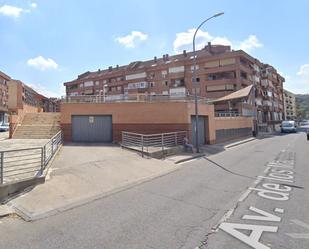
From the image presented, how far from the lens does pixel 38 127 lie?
78.1 feet

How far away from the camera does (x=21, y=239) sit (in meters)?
5.09

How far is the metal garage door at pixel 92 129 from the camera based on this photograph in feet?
71.6

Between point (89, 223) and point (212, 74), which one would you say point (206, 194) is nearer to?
point (89, 223)

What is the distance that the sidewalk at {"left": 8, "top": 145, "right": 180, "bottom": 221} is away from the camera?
7258 millimetres

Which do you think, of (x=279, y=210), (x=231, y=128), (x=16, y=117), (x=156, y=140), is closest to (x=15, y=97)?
(x=16, y=117)

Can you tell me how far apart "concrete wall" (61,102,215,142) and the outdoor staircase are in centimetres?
176

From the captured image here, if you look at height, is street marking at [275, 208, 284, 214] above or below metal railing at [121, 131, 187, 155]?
below

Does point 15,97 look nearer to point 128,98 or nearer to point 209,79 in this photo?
point 128,98

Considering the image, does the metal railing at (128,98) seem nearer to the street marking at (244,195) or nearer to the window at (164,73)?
the street marking at (244,195)

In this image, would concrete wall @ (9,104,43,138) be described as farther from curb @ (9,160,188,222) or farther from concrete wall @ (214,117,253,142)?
concrete wall @ (214,117,253,142)

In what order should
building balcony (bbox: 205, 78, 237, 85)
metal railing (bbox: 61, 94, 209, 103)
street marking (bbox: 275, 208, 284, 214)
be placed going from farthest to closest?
building balcony (bbox: 205, 78, 237, 85) → metal railing (bbox: 61, 94, 209, 103) → street marking (bbox: 275, 208, 284, 214)

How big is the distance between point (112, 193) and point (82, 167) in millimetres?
3482

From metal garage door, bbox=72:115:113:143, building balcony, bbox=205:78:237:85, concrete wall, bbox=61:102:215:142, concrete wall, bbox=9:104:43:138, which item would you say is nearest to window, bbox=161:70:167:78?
building balcony, bbox=205:78:237:85

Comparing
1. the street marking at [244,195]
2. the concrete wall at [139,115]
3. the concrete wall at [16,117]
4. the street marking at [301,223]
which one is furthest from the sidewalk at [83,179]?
the concrete wall at [16,117]
